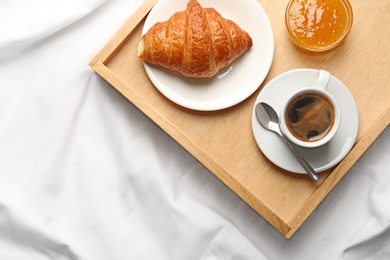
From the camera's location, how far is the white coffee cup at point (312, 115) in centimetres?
112

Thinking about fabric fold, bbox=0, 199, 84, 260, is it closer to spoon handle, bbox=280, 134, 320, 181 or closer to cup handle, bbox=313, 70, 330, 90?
spoon handle, bbox=280, 134, 320, 181

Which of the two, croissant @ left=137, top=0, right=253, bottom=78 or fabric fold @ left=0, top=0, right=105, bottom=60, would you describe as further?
fabric fold @ left=0, top=0, right=105, bottom=60

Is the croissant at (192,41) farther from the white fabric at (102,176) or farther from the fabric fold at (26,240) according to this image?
the fabric fold at (26,240)

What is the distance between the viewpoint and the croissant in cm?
116

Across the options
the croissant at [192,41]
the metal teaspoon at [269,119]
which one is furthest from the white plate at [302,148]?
the croissant at [192,41]

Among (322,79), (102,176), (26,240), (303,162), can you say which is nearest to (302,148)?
(303,162)

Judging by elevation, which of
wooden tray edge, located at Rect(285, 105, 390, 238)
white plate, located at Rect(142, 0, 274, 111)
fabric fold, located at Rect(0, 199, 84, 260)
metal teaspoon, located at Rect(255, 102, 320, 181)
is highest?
white plate, located at Rect(142, 0, 274, 111)

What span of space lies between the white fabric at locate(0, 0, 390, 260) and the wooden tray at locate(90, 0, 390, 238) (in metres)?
0.10

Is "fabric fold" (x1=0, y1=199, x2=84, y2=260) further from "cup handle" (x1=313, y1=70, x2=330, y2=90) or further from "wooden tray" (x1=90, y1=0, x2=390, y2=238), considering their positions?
"cup handle" (x1=313, y1=70, x2=330, y2=90)

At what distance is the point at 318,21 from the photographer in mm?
1193

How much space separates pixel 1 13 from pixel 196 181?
622 millimetres

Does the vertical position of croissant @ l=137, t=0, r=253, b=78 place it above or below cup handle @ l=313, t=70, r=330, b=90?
above

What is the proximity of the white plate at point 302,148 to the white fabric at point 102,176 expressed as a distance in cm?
15

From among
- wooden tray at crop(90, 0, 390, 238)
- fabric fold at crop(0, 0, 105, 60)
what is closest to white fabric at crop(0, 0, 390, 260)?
fabric fold at crop(0, 0, 105, 60)
